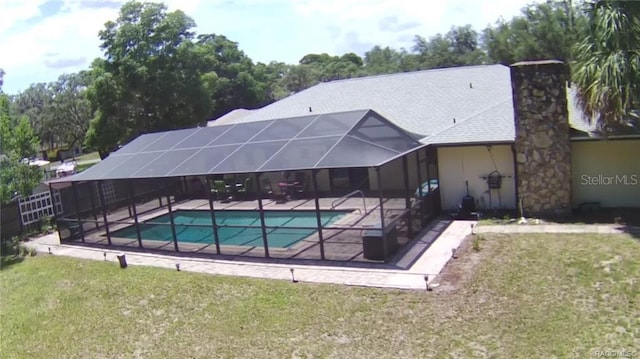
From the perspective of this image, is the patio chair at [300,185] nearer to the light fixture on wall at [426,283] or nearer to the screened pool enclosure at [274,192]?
the screened pool enclosure at [274,192]

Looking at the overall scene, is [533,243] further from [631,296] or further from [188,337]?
[188,337]

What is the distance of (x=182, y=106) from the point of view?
3098 cm

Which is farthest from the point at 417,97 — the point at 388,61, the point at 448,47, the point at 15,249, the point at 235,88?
the point at 388,61

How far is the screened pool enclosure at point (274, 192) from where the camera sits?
1204 cm

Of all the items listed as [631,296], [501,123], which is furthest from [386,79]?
[631,296]

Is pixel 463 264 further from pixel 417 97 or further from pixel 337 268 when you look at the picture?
pixel 417 97

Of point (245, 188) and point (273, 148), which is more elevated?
point (273, 148)

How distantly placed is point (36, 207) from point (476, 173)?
54.3 feet

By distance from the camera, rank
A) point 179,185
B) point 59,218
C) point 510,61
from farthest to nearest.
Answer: point 510,61 < point 179,185 < point 59,218

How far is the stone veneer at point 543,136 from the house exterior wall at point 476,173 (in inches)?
35.4

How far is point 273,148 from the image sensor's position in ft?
43.5

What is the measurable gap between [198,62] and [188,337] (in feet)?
82.2

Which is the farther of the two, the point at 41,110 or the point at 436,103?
the point at 41,110

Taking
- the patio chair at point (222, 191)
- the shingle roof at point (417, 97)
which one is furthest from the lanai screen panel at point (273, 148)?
the patio chair at point (222, 191)
